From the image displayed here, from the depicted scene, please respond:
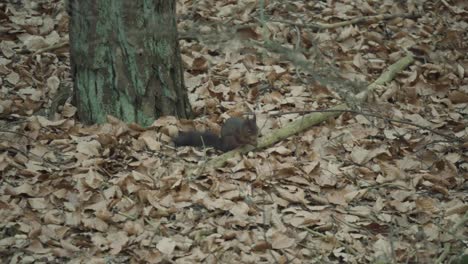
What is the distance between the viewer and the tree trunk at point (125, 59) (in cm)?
519

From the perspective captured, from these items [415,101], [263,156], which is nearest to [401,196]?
[263,156]

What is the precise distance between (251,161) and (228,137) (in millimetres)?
257

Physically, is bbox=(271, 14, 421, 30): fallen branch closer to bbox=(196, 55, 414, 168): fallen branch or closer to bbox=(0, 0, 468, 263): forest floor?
bbox=(0, 0, 468, 263): forest floor

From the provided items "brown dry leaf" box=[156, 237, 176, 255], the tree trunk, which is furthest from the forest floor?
the tree trunk

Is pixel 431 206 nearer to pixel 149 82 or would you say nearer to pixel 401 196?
pixel 401 196

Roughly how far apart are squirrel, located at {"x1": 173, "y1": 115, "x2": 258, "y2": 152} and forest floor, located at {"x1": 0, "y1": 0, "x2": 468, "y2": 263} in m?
0.09

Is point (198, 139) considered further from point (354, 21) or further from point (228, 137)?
point (354, 21)

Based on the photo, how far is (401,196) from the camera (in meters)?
4.84

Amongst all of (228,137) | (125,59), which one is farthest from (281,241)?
(125,59)

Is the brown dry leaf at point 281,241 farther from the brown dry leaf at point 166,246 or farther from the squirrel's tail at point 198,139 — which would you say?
the squirrel's tail at point 198,139

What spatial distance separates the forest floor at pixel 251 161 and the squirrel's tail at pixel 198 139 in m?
0.08

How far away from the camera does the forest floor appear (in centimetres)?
425

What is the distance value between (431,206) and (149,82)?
2313mm

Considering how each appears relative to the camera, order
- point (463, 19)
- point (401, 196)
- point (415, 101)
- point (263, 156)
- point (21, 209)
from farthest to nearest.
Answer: point (463, 19)
point (415, 101)
point (263, 156)
point (401, 196)
point (21, 209)
